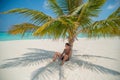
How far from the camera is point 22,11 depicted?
6.75ft

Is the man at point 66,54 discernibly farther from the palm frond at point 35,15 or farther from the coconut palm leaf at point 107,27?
the palm frond at point 35,15

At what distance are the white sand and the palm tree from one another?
0.31ft

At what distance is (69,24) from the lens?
1.90 metres

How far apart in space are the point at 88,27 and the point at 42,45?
4.37 ft

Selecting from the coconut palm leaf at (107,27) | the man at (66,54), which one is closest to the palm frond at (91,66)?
the man at (66,54)

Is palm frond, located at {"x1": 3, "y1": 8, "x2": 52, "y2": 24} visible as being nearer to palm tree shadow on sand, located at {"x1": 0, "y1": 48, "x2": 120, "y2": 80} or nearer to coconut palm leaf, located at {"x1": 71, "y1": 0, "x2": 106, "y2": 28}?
coconut palm leaf, located at {"x1": 71, "y1": 0, "x2": 106, "y2": 28}

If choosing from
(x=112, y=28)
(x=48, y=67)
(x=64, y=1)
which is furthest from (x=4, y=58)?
(x=112, y=28)

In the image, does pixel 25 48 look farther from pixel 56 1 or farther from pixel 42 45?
pixel 56 1

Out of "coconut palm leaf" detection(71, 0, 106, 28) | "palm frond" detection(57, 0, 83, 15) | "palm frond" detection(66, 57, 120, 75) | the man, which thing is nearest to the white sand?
"palm frond" detection(66, 57, 120, 75)

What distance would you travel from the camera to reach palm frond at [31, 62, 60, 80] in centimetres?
225

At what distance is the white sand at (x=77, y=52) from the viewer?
2318mm

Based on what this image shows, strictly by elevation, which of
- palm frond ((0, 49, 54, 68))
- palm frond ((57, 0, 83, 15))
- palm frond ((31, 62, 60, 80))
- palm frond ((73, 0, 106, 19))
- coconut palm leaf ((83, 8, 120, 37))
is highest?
palm frond ((57, 0, 83, 15))

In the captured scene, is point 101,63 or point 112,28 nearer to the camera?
point 112,28

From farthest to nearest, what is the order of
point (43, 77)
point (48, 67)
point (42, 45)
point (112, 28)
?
point (42, 45) < point (48, 67) < point (43, 77) < point (112, 28)
